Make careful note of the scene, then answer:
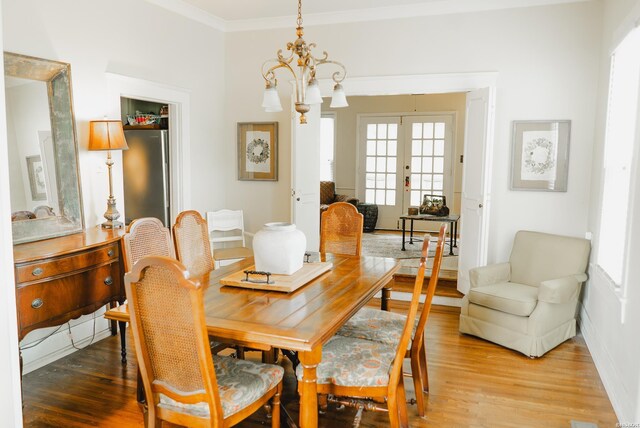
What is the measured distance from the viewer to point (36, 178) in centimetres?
334

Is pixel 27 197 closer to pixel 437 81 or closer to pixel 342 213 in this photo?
pixel 342 213

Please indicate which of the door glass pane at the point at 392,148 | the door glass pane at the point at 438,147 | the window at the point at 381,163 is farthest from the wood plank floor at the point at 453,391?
the door glass pane at the point at 392,148

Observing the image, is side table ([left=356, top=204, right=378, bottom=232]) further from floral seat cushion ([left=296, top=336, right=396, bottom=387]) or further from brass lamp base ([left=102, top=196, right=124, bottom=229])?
floral seat cushion ([left=296, top=336, right=396, bottom=387])

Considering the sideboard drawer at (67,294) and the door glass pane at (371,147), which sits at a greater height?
the door glass pane at (371,147)

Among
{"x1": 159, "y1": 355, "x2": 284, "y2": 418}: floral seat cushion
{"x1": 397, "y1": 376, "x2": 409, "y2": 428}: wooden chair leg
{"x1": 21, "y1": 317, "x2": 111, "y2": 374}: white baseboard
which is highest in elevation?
{"x1": 159, "y1": 355, "x2": 284, "y2": 418}: floral seat cushion

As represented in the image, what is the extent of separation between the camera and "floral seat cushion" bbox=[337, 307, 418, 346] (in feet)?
8.91

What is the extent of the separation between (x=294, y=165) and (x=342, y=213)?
1711 mm

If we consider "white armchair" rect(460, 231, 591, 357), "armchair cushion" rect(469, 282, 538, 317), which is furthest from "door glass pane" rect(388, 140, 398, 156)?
"armchair cushion" rect(469, 282, 538, 317)

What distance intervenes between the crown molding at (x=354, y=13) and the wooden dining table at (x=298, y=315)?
3.20 m

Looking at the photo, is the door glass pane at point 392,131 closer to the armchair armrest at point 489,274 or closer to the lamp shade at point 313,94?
the armchair armrest at point 489,274

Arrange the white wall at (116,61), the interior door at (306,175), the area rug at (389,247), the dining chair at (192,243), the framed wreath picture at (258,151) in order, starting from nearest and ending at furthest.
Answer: the dining chair at (192,243)
the white wall at (116,61)
the interior door at (306,175)
the framed wreath picture at (258,151)
the area rug at (389,247)

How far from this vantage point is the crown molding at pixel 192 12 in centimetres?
473

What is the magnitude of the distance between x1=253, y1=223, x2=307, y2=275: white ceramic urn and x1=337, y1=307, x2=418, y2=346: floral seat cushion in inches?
18.6

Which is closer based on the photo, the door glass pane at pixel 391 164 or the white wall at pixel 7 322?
the white wall at pixel 7 322
